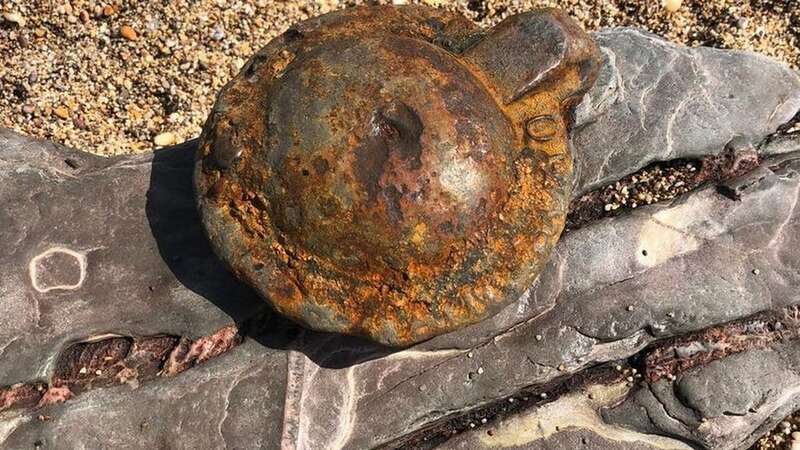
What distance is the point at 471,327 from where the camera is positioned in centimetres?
278

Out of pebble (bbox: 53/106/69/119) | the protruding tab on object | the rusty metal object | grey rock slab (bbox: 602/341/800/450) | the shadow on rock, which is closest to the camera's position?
the rusty metal object

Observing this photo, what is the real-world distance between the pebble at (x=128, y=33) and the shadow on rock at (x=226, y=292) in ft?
5.29

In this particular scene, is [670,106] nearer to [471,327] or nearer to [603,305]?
[603,305]

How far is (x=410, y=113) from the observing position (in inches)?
83.0

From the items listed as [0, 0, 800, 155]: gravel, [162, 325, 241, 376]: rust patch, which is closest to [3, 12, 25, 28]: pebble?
[0, 0, 800, 155]: gravel

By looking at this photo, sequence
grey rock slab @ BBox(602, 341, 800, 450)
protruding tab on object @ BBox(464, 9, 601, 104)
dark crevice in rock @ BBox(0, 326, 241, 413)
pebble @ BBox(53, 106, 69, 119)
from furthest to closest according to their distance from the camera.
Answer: pebble @ BBox(53, 106, 69, 119) < grey rock slab @ BBox(602, 341, 800, 450) < dark crevice in rock @ BBox(0, 326, 241, 413) < protruding tab on object @ BBox(464, 9, 601, 104)

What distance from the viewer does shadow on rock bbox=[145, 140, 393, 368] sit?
274cm

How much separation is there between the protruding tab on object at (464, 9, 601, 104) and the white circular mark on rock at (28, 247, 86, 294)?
1.62m

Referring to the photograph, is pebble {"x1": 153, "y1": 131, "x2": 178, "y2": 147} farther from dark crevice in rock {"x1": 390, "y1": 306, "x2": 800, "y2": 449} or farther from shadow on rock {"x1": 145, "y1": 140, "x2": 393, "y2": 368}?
dark crevice in rock {"x1": 390, "y1": 306, "x2": 800, "y2": 449}

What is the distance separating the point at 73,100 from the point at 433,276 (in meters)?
2.82

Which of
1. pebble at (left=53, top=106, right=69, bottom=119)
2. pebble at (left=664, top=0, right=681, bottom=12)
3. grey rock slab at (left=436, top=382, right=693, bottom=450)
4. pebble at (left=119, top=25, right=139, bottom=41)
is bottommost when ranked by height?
Result: grey rock slab at (left=436, top=382, right=693, bottom=450)

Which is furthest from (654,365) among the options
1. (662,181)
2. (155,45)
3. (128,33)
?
(128,33)

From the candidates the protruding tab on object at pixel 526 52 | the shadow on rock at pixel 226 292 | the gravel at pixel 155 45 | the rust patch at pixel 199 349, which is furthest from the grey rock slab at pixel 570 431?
the gravel at pixel 155 45

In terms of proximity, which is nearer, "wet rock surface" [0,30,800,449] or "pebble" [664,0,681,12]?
"wet rock surface" [0,30,800,449]
